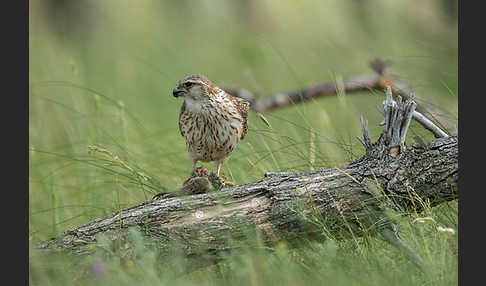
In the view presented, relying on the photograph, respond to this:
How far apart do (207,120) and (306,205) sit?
4.75ft

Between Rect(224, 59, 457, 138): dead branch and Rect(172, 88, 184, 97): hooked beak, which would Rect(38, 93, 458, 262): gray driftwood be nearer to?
Rect(172, 88, 184, 97): hooked beak

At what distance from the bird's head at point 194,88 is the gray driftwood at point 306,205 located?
1247 mm

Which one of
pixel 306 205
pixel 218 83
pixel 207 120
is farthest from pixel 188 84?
pixel 218 83

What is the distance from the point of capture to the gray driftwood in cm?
448

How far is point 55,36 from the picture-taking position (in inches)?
572

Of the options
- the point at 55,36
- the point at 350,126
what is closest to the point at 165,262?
the point at 350,126

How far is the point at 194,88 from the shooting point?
220 inches

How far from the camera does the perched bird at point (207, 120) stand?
219 inches

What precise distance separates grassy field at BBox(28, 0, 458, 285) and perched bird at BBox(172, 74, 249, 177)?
0.28 m

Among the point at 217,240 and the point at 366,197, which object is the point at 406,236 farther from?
the point at 217,240

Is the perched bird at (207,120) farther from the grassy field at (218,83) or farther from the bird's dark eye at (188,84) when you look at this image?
the grassy field at (218,83)

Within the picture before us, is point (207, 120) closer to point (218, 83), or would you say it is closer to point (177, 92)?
point (177, 92)

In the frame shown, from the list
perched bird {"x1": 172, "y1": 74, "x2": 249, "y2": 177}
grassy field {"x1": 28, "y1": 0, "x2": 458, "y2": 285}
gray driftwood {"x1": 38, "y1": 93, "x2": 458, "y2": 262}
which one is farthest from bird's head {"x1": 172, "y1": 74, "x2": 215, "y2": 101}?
gray driftwood {"x1": 38, "y1": 93, "x2": 458, "y2": 262}

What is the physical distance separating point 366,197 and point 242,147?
2.24 meters
